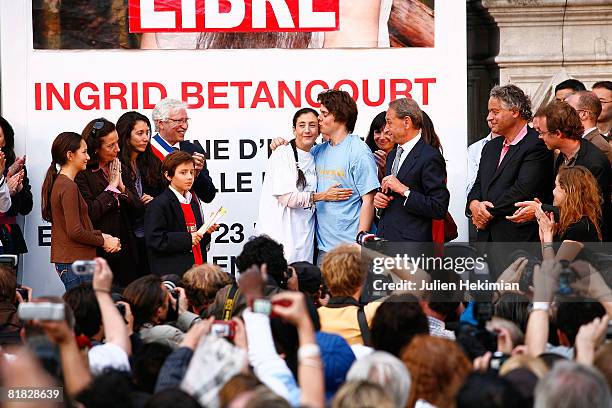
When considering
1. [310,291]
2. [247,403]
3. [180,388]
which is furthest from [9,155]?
[247,403]

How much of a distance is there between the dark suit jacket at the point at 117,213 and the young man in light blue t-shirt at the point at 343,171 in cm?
125

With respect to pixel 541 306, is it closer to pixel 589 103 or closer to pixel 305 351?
pixel 305 351

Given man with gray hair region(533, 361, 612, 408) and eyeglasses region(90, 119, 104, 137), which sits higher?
eyeglasses region(90, 119, 104, 137)

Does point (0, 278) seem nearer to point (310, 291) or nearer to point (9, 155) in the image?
point (310, 291)

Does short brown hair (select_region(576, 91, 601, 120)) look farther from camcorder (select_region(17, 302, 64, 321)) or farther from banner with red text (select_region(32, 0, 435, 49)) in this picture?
camcorder (select_region(17, 302, 64, 321))

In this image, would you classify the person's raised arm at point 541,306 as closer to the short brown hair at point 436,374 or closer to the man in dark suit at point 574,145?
the short brown hair at point 436,374

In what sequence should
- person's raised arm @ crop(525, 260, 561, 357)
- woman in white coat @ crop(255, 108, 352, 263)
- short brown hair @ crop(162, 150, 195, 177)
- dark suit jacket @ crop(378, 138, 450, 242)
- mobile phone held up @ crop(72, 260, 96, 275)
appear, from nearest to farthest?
mobile phone held up @ crop(72, 260, 96, 275), person's raised arm @ crop(525, 260, 561, 357), dark suit jacket @ crop(378, 138, 450, 242), short brown hair @ crop(162, 150, 195, 177), woman in white coat @ crop(255, 108, 352, 263)

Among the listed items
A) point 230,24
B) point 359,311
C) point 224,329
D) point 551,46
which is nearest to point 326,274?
point 359,311

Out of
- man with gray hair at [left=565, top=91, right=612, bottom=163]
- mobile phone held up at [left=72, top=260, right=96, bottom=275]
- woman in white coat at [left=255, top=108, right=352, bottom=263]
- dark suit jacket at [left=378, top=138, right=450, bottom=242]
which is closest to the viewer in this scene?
mobile phone held up at [left=72, top=260, right=96, bottom=275]

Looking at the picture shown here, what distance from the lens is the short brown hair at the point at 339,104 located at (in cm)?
889

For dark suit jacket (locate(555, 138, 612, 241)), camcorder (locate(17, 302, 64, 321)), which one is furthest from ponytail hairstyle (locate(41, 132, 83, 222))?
camcorder (locate(17, 302, 64, 321))

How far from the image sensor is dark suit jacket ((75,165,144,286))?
8844mm

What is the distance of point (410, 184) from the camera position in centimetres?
844

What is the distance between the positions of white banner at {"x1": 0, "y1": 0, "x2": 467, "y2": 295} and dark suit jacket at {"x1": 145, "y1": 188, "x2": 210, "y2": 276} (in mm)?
1118
